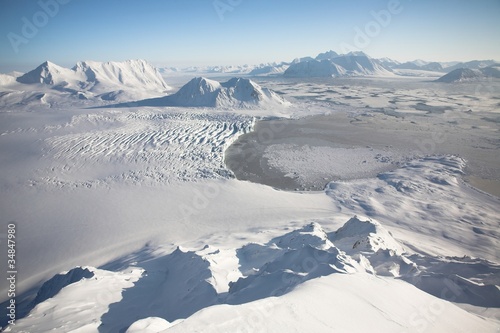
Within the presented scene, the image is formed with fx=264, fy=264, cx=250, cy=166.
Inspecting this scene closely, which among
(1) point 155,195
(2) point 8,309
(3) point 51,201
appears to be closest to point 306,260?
(2) point 8,309

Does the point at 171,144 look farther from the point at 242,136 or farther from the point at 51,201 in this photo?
the point at 51,201

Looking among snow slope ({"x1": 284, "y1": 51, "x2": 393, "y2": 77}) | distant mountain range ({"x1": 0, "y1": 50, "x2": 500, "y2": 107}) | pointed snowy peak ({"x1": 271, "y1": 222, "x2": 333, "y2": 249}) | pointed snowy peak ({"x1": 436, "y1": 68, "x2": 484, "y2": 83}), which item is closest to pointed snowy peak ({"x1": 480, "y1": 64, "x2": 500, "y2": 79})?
distant mountain range ({"x1": 0, "y1": 50, "x2": 500, "y2": 107})

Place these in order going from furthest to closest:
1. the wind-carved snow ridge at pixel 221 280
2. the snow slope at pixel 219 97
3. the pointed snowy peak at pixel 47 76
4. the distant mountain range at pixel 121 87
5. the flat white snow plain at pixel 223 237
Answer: the pointed snowy peak at pixel 47 76
the distant mountain range at pixel 121 87
the snow slope at pixel 219 97
the wind-carved snow ridge at pixel 221 280
the flat white snow plain at pixel 223 237

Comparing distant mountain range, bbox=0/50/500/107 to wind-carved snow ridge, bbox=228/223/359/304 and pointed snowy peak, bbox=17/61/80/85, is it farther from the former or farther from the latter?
Answer: wind-carved snow ridge, bbox=228/223/359/304

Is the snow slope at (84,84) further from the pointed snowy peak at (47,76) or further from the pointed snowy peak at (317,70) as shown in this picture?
the pointed snowy peak at (317,70)

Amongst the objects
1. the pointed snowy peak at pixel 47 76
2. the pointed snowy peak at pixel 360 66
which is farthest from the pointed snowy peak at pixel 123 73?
the pointed snowy peak at pixel 360 66
